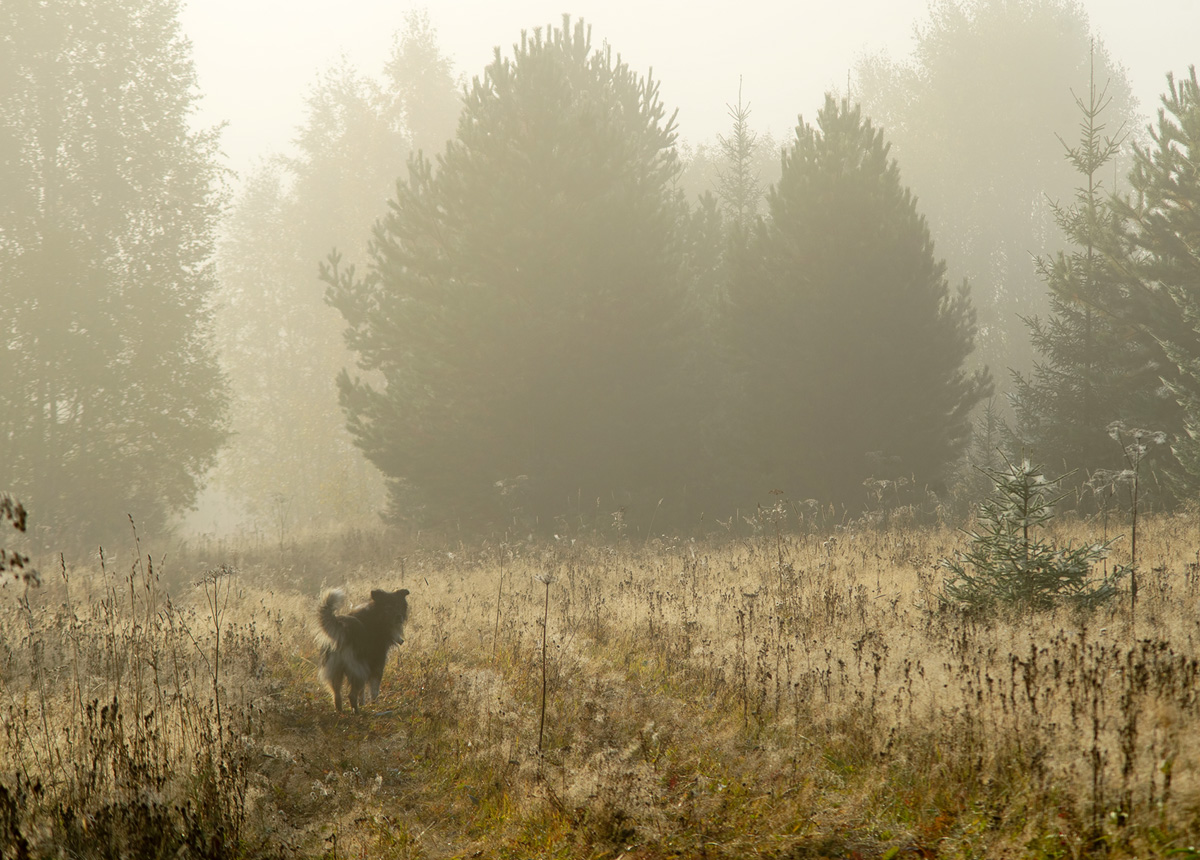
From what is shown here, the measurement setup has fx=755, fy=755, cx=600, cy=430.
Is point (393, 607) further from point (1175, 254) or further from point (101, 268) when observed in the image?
point (1175, 254)

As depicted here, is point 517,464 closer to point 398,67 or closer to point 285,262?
point 285,262

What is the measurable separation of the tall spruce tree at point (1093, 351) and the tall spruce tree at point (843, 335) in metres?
2.00

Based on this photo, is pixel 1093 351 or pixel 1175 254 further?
pixel 1093 351

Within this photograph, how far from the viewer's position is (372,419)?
16.4 meters

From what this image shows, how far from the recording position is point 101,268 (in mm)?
16531

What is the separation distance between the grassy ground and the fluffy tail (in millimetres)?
671

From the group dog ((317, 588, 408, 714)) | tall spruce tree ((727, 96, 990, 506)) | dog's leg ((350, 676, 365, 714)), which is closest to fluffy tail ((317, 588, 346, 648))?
dog ((317, 588, 408, 714))

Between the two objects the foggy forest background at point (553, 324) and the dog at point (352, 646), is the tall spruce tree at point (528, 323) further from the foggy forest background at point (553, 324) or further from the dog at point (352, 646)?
the dog at point (352, 646)

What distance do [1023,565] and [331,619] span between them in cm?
581

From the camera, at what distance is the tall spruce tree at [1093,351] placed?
14.4 meters

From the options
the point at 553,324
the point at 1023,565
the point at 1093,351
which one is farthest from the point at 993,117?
the point at 1023,565

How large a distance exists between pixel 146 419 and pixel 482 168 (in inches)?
365

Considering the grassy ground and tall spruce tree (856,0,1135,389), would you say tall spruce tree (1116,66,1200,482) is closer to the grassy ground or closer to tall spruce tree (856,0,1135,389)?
the grassy ground

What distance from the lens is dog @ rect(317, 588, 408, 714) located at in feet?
20.8
